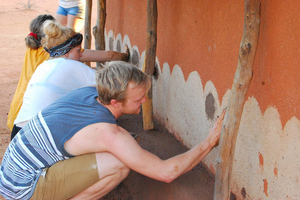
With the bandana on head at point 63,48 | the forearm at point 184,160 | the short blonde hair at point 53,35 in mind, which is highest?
the short blonde hair at point 53,35

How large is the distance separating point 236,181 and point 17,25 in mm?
13500

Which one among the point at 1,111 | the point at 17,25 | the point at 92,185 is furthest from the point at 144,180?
the point at 17,25

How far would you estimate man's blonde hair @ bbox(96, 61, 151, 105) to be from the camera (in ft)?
7.09

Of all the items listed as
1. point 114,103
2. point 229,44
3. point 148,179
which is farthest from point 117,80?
point 148,179

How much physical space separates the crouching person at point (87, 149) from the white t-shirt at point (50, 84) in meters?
0.47

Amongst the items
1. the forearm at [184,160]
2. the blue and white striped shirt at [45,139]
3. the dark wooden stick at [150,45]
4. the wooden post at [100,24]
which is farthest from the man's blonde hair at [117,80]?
the wooden post at [100,24]

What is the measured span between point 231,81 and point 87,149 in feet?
3.69

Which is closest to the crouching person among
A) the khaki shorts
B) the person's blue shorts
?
the khaki shorts

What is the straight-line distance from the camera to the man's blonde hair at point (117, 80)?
216cm

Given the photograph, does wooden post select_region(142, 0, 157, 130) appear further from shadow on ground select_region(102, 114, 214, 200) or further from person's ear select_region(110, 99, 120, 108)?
person's ear select_region(110, 99, 120, 108)

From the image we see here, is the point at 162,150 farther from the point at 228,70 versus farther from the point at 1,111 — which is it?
the point at 1,111

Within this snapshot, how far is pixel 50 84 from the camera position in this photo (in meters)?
2.84

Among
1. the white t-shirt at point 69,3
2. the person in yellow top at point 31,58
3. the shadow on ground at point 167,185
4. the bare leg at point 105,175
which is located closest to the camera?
the bare leg at point 105,175

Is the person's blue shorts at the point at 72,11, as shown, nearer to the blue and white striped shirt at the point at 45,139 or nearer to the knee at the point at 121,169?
the blue and white striped shirt at the point at 45,139
